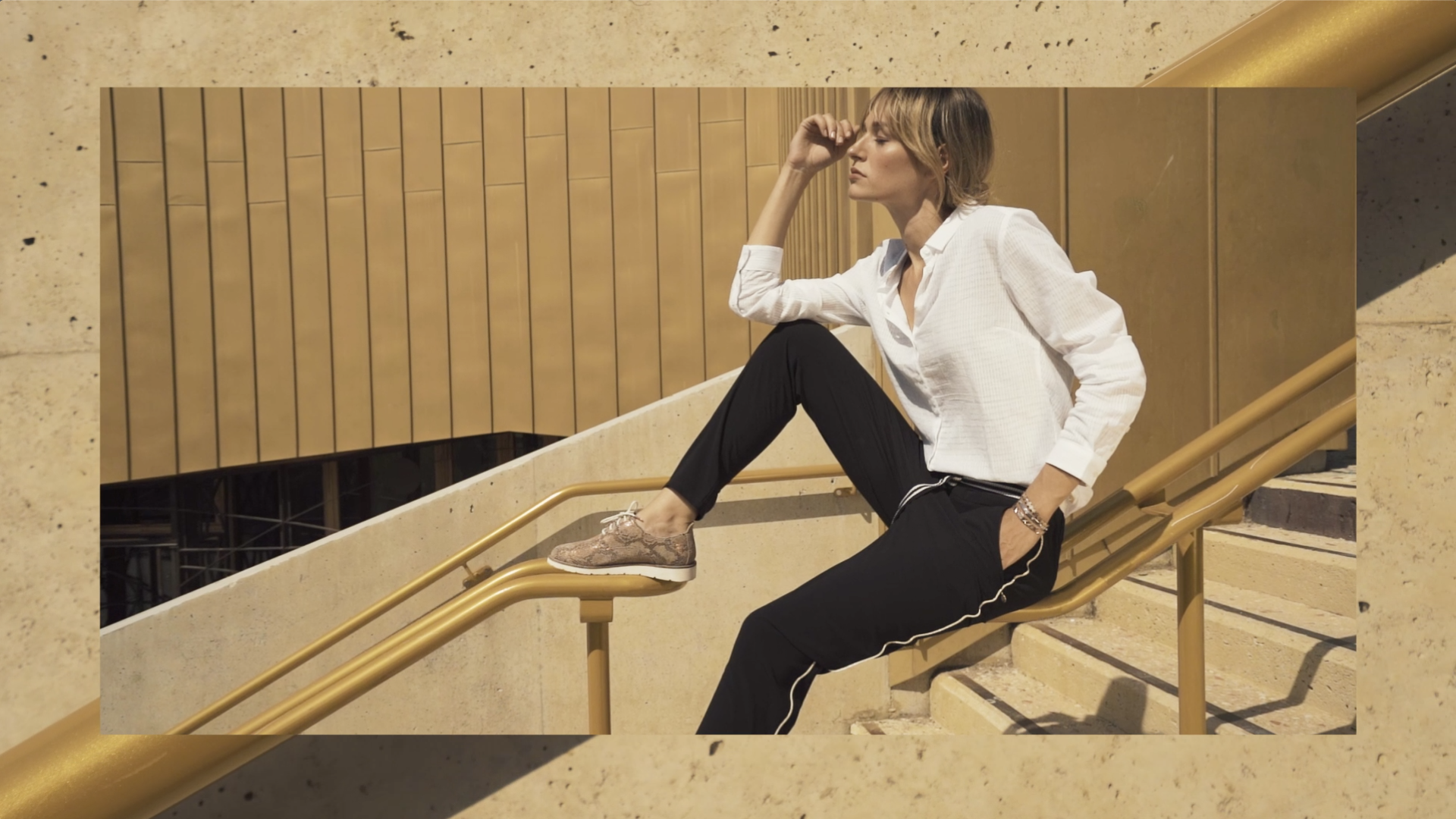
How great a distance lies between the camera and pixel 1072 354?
1.72 meters

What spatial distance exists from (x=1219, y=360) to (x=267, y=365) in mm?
1657

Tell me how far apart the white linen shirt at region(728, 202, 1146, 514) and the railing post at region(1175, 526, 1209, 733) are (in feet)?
0.89

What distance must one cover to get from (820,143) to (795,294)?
0.27m

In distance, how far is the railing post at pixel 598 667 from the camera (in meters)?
1.85

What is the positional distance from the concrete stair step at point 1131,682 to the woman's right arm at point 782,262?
68 centimetres

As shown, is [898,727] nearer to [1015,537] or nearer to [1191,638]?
[1015,537]

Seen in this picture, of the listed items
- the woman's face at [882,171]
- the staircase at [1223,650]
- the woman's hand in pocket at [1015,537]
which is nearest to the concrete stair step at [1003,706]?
the staircase at [1223,650]

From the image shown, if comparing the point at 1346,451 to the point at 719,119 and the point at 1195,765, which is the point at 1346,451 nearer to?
the point at 1195,765

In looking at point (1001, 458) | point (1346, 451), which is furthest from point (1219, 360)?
point (1001, 458)

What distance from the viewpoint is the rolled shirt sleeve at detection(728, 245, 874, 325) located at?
1.80 m

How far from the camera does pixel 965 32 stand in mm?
1977

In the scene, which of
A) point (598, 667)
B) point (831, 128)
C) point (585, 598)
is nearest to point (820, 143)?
point (831, 128)

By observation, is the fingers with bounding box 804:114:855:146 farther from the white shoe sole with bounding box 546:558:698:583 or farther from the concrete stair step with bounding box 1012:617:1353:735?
the concrete stair step with bounding box 1012:617:1353:735

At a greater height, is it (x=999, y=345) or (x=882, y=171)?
(x=882, y=171)
